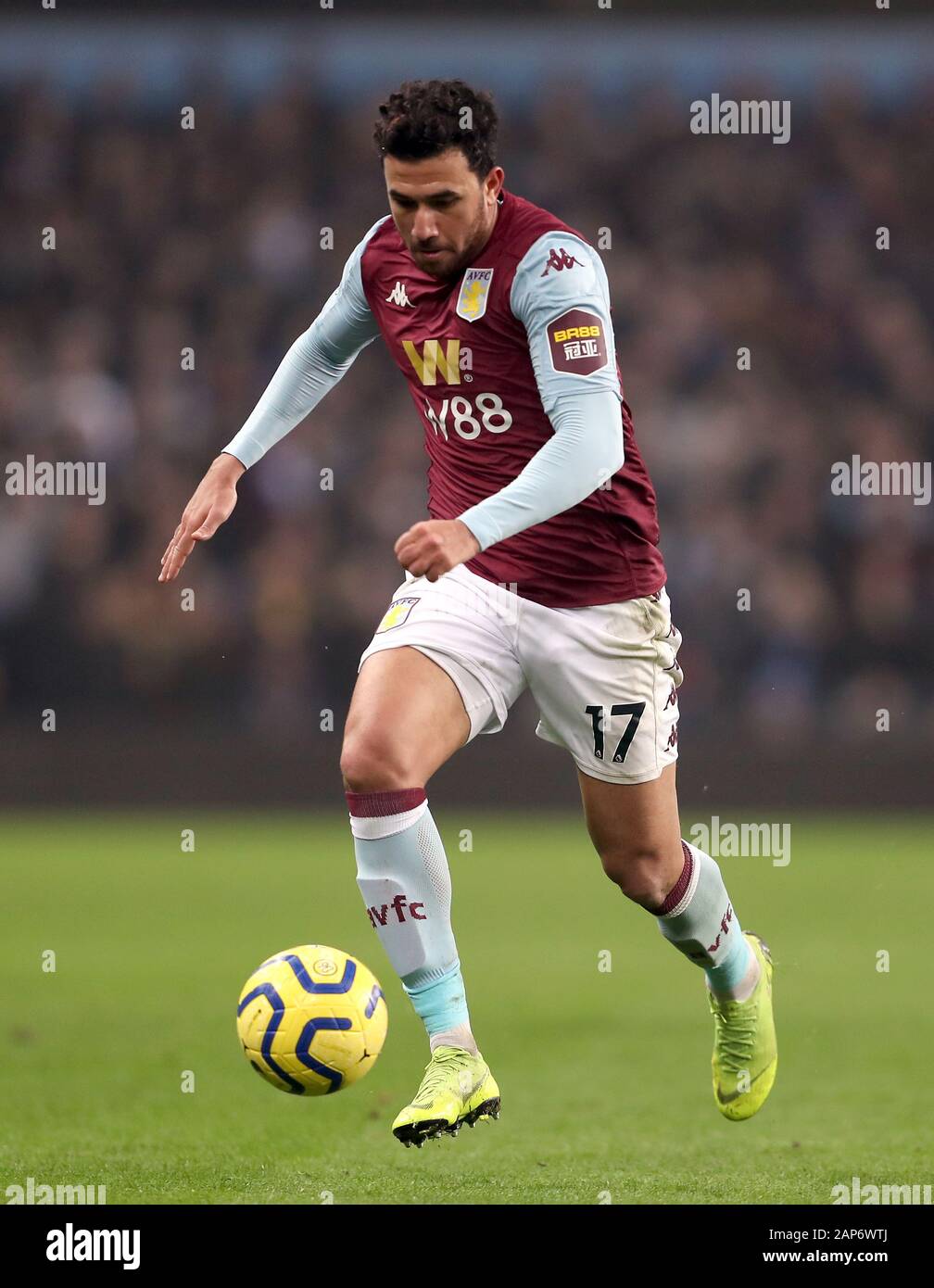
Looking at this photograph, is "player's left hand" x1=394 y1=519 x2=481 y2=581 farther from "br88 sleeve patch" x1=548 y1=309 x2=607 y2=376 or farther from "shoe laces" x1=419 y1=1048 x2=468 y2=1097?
"shoe laces" x1=419 y1=1048 x2=468 y2=1097

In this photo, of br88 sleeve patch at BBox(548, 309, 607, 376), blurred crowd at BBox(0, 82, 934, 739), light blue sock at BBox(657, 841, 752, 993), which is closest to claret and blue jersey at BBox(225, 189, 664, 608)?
br88 sleeve patch at BBox(548, 309, 607, 376)

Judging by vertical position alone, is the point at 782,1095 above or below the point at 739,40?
below

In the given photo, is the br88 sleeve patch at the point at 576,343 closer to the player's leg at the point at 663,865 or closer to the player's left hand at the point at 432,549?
the player's left hand at the point at 432,549

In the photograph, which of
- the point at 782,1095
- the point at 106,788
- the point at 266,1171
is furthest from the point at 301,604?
the point at 266,1171

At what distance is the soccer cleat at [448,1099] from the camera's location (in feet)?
14.0

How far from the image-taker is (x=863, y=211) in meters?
16.2

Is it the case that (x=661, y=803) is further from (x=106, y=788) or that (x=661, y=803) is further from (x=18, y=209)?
(x=18, y=209)

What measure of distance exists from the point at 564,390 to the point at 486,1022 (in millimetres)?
3655

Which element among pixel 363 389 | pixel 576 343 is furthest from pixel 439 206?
pixel 363 389

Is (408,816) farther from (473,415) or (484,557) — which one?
(473,415)

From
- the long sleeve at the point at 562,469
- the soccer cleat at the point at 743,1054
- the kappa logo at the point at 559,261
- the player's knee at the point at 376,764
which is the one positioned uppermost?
the kappa logo at the point at 559,261

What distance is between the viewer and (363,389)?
15.2 m

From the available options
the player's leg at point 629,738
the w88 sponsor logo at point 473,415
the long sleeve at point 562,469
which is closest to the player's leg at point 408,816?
the player's leg at point 629,738

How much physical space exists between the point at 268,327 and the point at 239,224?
43.2 inches
